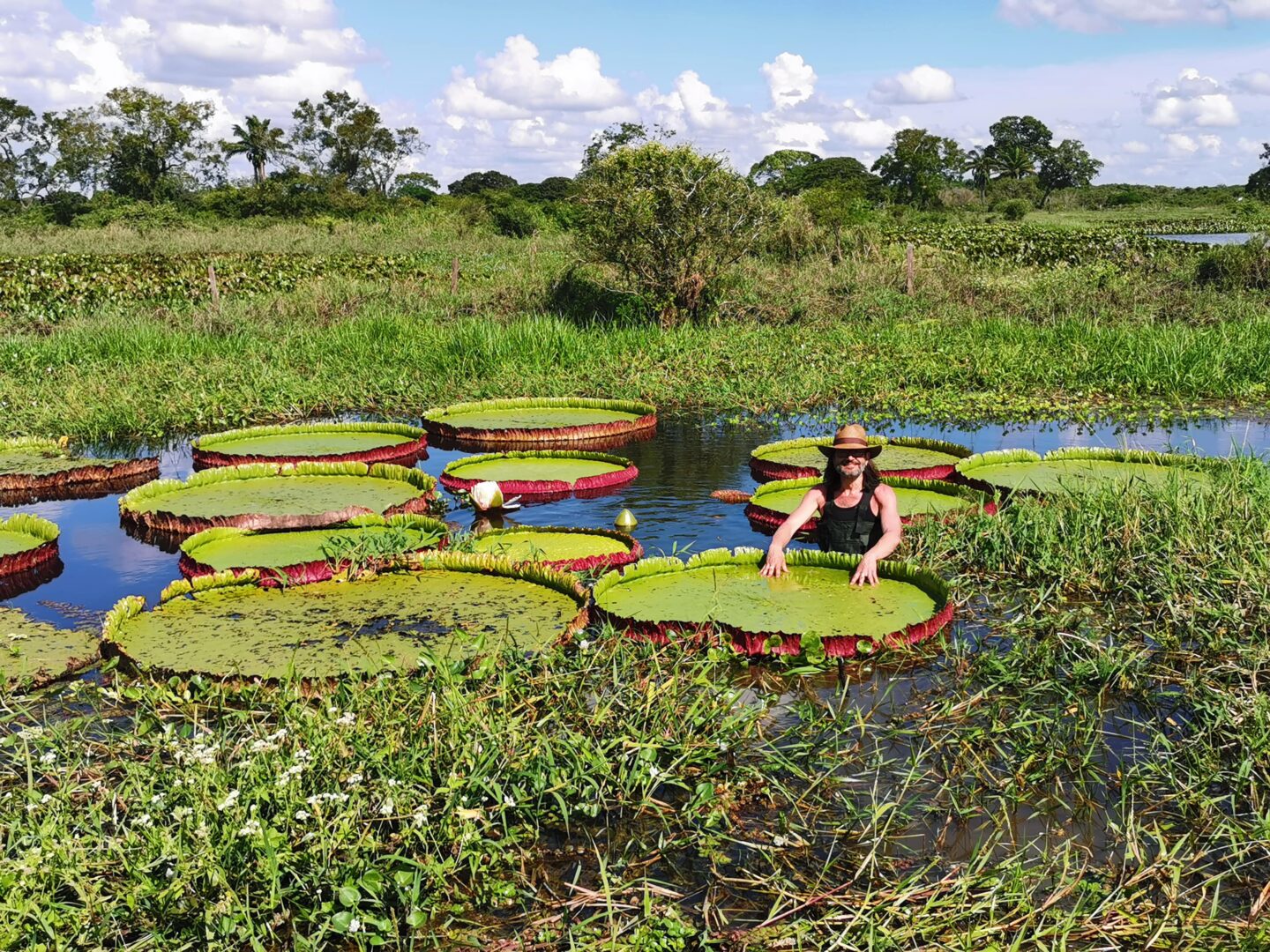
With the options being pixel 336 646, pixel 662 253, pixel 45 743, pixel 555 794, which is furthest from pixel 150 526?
pixel 662 253

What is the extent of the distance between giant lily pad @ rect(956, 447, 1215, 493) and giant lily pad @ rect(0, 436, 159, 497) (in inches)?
248

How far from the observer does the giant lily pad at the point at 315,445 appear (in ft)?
28.6

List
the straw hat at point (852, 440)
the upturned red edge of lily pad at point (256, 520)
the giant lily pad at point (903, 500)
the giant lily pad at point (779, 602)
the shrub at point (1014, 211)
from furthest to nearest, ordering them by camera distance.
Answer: the shrub at point (1014, 211)
the giant lily pad at point (903, 500)
the upturned red edge of lily pad at point (256, 520)
the straw hat at point (852, 440)
the giant lily pad at point (779, 602)

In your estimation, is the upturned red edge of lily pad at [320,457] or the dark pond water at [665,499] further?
the upturned red edge of lily pad at [320,457]

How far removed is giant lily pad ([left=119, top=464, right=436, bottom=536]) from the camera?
6770 mm

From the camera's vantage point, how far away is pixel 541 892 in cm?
328

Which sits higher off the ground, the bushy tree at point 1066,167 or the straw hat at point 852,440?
the bushy tree at point 1066,167

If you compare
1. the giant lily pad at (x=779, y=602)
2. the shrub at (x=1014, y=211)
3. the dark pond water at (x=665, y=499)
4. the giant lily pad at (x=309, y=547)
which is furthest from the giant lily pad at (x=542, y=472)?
the shrub at (x=1014, y=211)

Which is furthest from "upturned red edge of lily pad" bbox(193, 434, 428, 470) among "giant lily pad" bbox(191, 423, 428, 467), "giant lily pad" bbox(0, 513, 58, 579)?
"giant lily pad" bbox(0, 513, 58, 579)

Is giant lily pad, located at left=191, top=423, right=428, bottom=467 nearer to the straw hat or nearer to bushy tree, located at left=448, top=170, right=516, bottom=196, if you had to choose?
the straw hat

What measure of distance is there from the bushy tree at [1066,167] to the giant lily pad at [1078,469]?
75.4 m

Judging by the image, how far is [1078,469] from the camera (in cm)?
757

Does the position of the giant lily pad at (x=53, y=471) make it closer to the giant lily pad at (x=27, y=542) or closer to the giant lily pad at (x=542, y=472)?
the giant lily pad at (x=27, y=542)

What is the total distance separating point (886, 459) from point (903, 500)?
3.86ft
